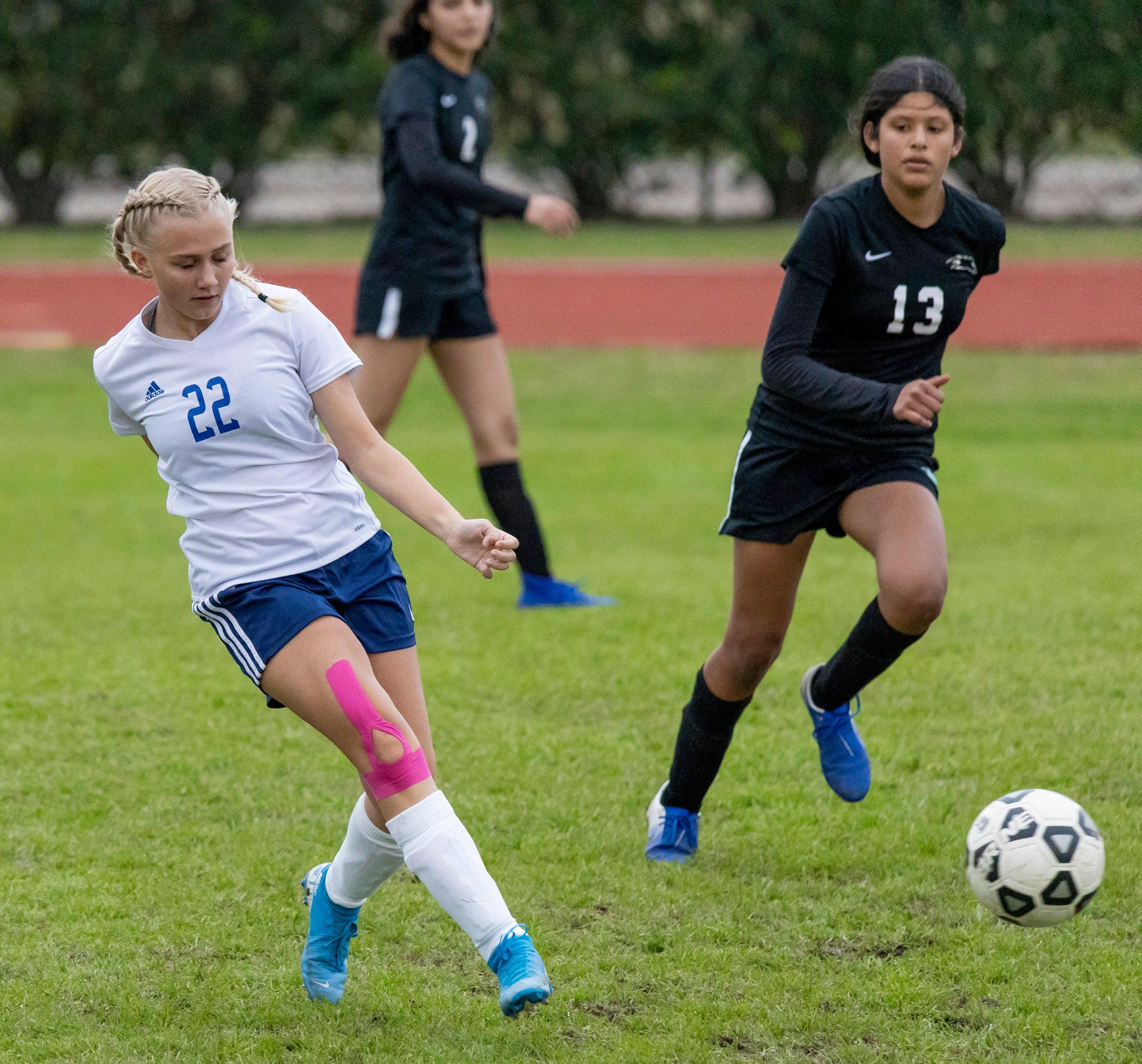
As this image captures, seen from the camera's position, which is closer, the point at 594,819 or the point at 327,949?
the point at 327,949

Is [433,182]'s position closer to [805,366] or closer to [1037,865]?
[805,366]

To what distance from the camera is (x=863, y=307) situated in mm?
4109

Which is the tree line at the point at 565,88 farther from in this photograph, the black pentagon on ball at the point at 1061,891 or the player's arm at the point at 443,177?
the black pentagon on ball at the point at 1061,891

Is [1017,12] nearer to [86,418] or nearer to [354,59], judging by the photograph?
[354,59]

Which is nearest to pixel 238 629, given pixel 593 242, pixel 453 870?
pixel 453 870

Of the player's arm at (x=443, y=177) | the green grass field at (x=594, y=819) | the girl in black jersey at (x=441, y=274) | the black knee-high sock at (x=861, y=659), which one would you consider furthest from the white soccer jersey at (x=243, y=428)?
the girl in black jersey at (x=441, y=274)

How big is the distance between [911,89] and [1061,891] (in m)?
1.96

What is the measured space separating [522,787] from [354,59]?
26664mm

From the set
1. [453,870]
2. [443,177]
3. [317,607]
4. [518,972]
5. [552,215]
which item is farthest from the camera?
[443,177]

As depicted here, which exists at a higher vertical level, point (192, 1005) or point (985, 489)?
point (192, 1005)

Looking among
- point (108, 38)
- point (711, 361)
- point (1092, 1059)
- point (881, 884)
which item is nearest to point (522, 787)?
point (881, 884)

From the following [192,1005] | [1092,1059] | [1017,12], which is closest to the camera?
[1092,1059]

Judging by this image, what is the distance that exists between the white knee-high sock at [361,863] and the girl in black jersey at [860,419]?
1069 mm

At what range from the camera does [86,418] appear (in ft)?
43.2
